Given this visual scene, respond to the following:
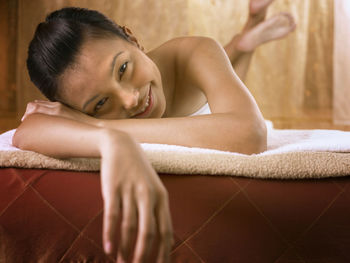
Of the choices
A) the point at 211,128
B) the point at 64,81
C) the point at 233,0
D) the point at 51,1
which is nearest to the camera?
the point at 211,128

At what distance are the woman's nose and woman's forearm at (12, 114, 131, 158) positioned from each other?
7.6 inches

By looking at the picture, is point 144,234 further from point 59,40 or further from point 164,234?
point 59,40

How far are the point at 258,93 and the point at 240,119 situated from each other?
204 cm

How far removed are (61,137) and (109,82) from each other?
25 cm

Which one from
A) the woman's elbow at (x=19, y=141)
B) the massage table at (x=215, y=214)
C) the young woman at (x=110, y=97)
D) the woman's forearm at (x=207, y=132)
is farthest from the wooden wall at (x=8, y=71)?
the massage table at (x=215, y=214)

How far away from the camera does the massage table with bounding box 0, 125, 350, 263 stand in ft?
2.16

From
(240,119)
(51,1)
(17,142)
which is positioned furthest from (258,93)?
(17,142)

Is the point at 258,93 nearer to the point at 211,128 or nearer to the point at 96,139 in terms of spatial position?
the point at 211,128

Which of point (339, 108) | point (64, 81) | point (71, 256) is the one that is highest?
point (64, 81)

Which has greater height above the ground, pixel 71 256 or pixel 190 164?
pixel 190 164

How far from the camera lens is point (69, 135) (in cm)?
71

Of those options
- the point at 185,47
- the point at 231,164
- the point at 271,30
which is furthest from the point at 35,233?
the point at 271,30

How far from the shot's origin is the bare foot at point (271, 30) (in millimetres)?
1786

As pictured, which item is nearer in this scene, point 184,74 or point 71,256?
point 71,256
